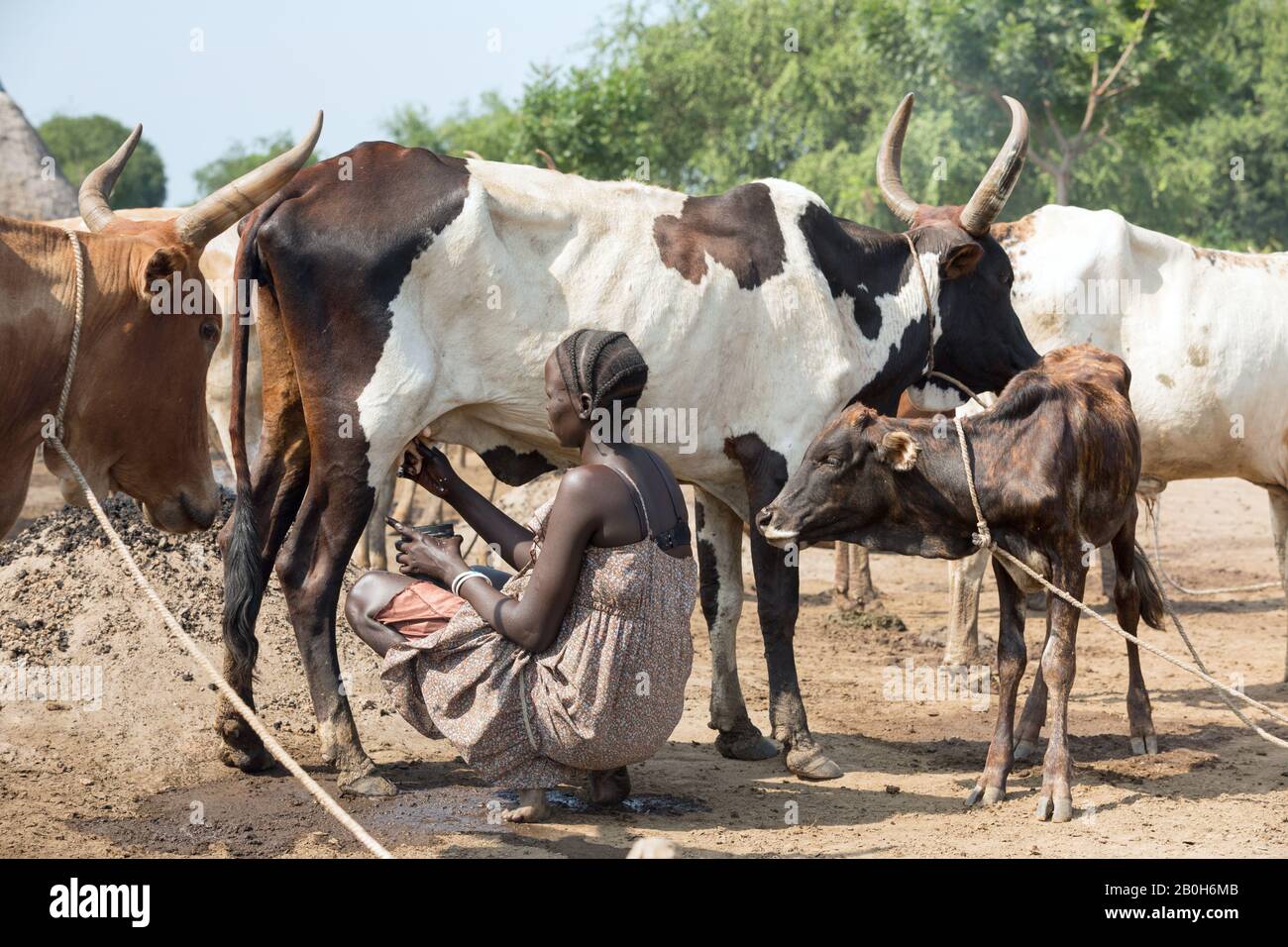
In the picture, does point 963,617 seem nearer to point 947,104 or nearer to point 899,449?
point 899,449

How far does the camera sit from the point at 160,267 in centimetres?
452

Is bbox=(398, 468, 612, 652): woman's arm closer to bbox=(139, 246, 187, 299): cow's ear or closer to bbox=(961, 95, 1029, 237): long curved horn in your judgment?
bbox=(139, 246, 187, 299): cow's ear

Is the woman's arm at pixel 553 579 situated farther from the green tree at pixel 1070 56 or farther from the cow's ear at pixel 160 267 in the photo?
the green tree at pixel 1070 56

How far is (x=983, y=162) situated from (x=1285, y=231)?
12.3 m

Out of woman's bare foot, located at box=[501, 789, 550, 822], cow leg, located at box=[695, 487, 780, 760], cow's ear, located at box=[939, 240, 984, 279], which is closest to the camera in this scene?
woman's bare foot, located at box=[501, 789, 550, 822]

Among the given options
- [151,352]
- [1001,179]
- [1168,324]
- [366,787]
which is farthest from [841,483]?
[1168,324]

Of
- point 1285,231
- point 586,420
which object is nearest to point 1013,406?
point 586,420

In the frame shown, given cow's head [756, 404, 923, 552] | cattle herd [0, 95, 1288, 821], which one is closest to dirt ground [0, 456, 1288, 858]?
cattle herd [0, 95, 1288, 821]

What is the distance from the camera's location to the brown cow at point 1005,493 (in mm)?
5199

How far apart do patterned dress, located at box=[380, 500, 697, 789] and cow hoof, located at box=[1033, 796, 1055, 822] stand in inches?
56.1

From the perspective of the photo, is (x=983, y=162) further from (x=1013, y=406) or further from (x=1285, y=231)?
(x=1013, y=406)

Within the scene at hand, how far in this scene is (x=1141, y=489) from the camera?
309 inches

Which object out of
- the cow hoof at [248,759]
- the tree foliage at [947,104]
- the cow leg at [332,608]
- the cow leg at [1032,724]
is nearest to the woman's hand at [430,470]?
the cow leg at [332,608]

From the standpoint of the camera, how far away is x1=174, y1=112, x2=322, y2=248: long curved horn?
15.2ft
